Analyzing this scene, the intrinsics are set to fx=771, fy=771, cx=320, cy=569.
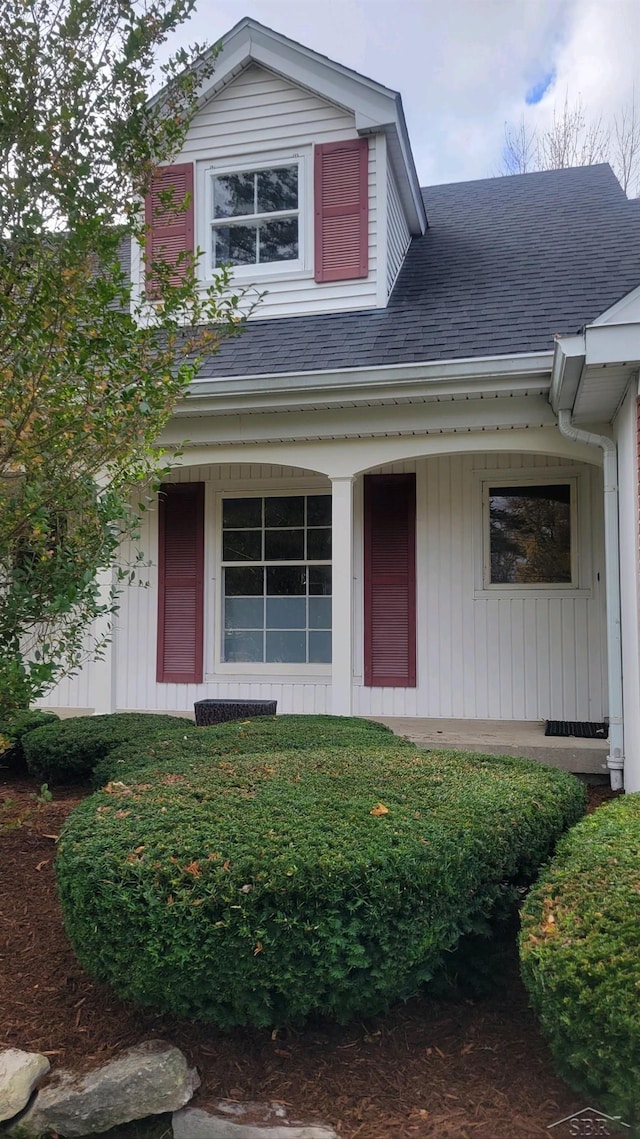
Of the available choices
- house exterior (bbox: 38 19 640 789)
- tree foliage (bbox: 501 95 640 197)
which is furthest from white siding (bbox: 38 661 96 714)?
tree foliage (bbox: 501 95 640 197)

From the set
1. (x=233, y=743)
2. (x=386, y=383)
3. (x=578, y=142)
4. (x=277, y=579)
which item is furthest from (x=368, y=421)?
(x=578, y=142)

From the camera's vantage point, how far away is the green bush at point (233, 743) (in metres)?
4.09

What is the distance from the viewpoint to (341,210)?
279 inches

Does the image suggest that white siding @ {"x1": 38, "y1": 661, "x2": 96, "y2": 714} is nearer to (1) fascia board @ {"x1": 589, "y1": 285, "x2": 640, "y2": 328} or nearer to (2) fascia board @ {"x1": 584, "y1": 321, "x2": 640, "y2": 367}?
(2) fascia board @ {"x1": 584, "y1": 321, "x2": 640, "y2": 367}

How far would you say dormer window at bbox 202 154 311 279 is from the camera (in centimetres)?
724

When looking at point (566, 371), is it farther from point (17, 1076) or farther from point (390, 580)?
point (17, 1076)

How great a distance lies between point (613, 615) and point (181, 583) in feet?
13.7

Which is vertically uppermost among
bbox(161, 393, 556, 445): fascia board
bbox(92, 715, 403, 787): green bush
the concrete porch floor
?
bbox(161, 393, 556, 445): fascia board

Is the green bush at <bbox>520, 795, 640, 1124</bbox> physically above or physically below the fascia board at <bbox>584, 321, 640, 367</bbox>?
below

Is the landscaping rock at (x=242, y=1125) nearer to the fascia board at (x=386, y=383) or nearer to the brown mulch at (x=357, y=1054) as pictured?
the brown mulch at (x=357, y=1054)

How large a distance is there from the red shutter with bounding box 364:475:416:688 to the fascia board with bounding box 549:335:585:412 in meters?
1.94

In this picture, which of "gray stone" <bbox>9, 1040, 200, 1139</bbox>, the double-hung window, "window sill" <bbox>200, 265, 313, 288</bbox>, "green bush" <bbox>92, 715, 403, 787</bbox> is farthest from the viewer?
the double-hung window

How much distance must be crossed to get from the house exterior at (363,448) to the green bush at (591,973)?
3.69 meters

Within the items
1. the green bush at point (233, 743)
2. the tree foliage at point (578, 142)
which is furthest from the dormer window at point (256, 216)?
the tree foliage at point (578, 142)
